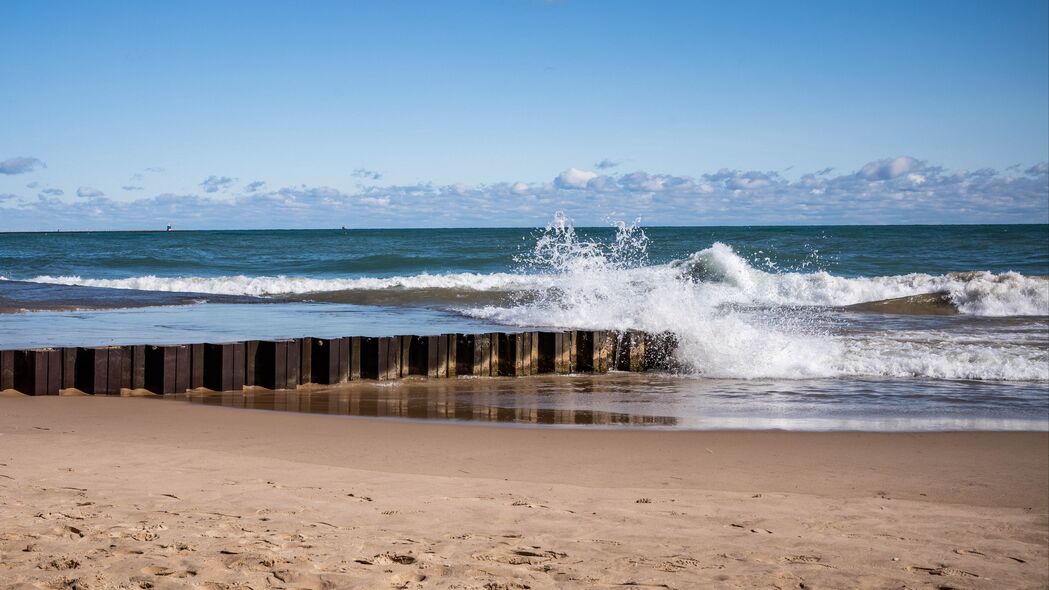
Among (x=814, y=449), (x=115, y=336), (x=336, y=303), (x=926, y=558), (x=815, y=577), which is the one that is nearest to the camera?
(x=815, y=577)

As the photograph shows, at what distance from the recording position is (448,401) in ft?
29.2

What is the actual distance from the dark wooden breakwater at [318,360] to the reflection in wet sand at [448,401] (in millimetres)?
163

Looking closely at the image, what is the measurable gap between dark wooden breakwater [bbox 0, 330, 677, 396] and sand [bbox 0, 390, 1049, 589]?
0.98 meters

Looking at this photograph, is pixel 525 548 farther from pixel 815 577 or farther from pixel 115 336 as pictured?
pixel 115 336

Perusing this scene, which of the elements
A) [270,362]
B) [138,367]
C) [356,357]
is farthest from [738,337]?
[138,367]

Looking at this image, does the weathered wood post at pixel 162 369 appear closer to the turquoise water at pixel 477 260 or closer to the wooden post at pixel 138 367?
the wooden post at pixel 138 367

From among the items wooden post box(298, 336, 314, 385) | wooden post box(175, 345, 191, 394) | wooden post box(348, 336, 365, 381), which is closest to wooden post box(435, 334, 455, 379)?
wooden post box(348, 336, 365, 381)

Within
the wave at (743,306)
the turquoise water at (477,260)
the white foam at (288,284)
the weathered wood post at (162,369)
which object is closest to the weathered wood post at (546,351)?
the wave at (743,306)

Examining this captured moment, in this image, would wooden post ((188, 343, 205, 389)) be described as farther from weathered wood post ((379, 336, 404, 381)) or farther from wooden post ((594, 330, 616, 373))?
wooden post ((594, 330, 616, 373))

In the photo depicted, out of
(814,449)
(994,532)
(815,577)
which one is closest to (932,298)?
(814,449)

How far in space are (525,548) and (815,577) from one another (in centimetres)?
127

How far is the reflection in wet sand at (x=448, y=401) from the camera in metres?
8.03

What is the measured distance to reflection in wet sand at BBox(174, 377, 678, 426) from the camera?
8031mm

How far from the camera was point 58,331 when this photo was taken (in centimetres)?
1278
